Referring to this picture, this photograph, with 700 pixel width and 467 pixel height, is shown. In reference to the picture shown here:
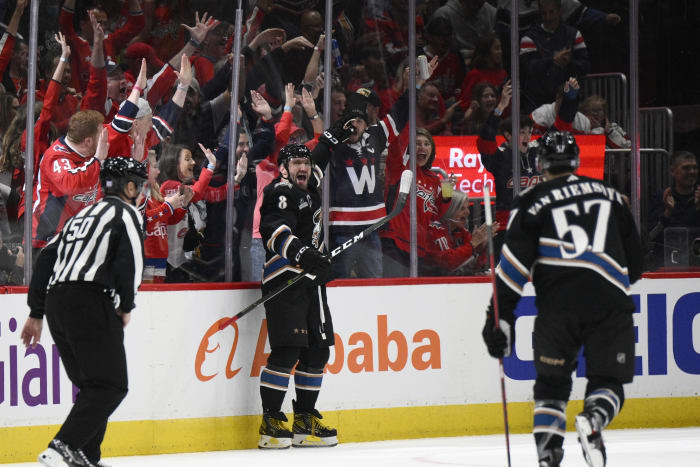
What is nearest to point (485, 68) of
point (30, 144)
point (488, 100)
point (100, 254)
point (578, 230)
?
point (488, 100)

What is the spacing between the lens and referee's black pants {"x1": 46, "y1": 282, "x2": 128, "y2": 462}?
4277mm

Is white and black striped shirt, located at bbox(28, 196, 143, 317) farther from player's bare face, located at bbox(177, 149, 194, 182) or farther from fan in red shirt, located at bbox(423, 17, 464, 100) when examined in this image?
fan in red shirt, located at bbox(423, 17, 464, 100)

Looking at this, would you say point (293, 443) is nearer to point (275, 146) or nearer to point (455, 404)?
point (455, 404)

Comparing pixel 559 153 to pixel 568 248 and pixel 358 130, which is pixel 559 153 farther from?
pixel 358 130

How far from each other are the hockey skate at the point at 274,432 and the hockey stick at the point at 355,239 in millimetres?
495

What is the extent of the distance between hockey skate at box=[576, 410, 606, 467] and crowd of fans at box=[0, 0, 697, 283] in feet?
7.90

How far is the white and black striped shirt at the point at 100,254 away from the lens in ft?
14.2

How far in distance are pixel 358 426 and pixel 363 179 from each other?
4.46 ft

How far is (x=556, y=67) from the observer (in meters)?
6.91

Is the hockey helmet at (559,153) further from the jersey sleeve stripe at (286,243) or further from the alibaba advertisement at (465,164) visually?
the alibaba advertisement at (465,164)

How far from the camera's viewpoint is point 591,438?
395 centimetres

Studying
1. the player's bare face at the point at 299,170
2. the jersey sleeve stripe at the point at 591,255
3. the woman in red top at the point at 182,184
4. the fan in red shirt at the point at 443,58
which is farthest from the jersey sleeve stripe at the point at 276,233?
the jersey sleeve stripe at the point at 591,255

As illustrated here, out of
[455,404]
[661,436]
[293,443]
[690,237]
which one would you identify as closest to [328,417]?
[293,443]

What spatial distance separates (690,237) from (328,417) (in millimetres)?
2449
